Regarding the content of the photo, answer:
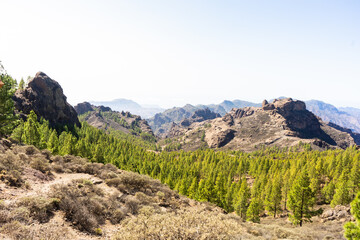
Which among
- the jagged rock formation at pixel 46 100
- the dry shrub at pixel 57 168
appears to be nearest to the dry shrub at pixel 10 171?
the dry shrub at pixel 57 168

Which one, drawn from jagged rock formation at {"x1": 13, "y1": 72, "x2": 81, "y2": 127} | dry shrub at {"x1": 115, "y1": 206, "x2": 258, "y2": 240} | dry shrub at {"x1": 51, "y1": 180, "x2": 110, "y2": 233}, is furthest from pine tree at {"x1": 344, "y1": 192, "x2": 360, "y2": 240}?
jagged rock formation at {"x1": 13, "y1": 72, "x2": 81, "y2": 127}

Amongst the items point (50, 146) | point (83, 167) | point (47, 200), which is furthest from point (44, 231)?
point (50, 146)

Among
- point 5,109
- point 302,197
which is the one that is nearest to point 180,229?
point 302,197

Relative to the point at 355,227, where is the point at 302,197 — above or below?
below

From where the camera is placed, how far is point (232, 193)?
57.6 m

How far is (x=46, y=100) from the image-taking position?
12912 centimetres

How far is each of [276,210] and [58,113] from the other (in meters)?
150

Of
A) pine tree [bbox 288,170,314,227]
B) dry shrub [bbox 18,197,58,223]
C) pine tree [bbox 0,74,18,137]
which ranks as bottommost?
pine tree [bbox 288,170,314,227]

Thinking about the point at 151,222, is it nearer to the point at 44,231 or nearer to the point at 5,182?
the point at 44,231

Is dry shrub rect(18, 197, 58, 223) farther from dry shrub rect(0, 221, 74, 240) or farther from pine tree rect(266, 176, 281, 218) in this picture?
pine tree rect(266, 176, 281, 218)

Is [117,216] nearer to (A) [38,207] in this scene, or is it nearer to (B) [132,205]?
(B) [132,205]

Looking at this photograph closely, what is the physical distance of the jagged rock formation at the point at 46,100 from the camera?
115631mm

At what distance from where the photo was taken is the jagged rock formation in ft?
379

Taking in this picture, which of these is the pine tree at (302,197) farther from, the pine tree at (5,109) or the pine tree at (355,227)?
the pine tree at (5,109)
